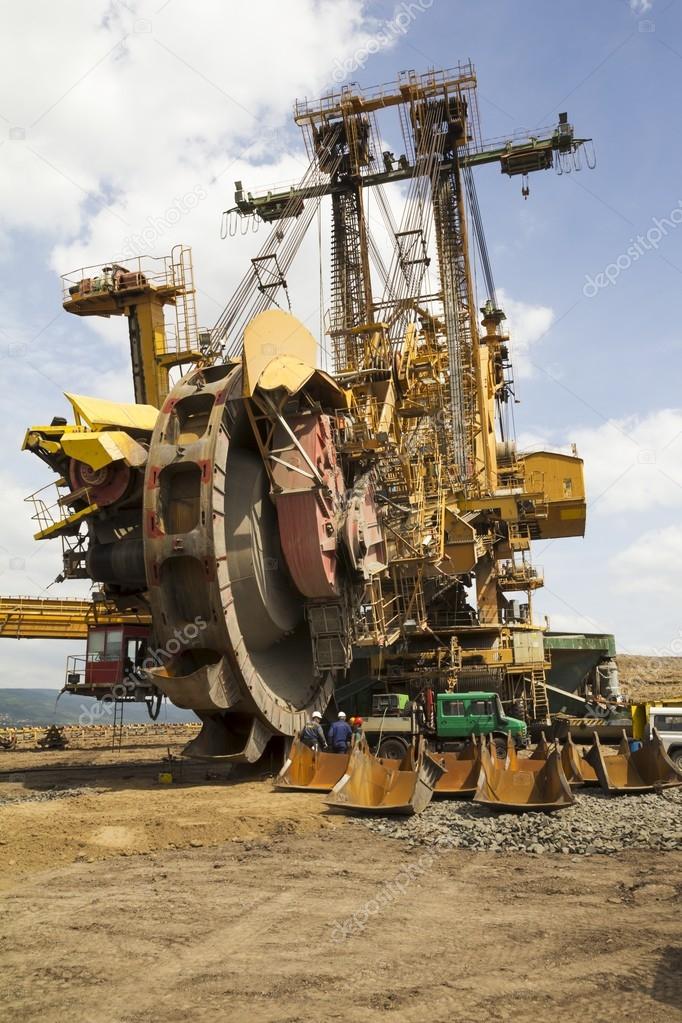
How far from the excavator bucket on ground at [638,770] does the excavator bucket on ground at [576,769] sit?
0.30m

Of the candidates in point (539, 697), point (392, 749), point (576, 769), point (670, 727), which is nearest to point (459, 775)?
point (576, 769)

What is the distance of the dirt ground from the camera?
599 cm

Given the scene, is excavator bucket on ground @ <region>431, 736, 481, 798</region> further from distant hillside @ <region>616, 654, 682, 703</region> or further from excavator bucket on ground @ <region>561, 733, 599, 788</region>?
distant hillside @ <region>616, 654, 682, 703</region>

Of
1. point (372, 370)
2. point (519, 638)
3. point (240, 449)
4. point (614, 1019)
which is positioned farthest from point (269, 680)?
point (614, 1019)

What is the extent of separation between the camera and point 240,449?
1914 cm

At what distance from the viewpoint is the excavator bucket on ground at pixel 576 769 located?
1599 cm

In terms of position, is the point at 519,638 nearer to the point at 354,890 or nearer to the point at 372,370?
the point at 372,370

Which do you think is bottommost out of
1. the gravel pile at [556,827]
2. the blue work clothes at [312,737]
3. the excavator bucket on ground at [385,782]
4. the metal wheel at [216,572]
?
the gravel pile at [556,827]

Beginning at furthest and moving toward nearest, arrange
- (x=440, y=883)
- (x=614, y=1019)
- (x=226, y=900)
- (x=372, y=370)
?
(x=372, y=370) → (x=440, y=883) → (x=226, y=900) → (x=614, y=1019)

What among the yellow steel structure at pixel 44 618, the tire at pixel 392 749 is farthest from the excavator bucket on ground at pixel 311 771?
the yellow steel structure at pixel 44 618

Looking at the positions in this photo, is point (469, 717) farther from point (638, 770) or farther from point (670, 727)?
point (638, 770)

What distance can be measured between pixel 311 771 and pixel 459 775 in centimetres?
280

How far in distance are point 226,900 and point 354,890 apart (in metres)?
1.41

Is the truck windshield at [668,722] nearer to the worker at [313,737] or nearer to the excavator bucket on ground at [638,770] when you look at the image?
the excavator bucket on ground at [638,770]
